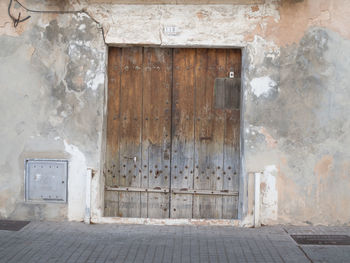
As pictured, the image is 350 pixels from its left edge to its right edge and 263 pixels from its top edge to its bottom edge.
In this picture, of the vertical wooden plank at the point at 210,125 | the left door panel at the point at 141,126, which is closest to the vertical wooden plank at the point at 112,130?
the left door panel at the point at 141,126

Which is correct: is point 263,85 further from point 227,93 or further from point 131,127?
point 131,127

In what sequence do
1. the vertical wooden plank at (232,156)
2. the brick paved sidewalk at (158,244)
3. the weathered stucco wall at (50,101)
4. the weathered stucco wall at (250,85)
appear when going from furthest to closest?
the vertical wooden plank at (232,156)
the weathered stucco wall at (50,101)
the weathered stucco wall at (250,85)
the brick paved sidewalk at (158,244)

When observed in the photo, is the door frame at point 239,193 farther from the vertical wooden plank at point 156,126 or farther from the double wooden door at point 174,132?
the vertical wooden plank at point 156,126

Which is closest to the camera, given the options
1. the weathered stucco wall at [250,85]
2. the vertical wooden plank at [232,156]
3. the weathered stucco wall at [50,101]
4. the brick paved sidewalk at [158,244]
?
the brick paved sidewalk at [158,244]

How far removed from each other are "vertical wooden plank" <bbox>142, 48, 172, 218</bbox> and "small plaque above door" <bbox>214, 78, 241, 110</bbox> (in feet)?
2.08

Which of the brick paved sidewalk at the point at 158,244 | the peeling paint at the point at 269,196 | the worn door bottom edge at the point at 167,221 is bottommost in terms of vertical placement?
the brick paved sidewalk at the point at 158,244

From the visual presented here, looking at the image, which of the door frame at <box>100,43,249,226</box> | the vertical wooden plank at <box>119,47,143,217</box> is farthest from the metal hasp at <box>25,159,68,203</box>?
the vertical wooden plank at <box>119,47,143,217</box>

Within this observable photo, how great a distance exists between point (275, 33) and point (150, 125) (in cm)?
199

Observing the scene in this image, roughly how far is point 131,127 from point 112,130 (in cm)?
26

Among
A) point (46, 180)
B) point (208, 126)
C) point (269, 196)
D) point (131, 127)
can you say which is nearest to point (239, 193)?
point (269, 196)

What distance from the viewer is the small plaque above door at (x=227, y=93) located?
232 inches

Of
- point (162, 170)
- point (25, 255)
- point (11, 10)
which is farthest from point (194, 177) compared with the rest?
point (11, 10)

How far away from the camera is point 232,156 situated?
589 cm

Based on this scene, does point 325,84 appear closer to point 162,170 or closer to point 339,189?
point 339,189
